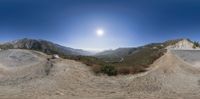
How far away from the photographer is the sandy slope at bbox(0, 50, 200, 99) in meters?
25.9

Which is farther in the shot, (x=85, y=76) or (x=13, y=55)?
(x=13, y=55)

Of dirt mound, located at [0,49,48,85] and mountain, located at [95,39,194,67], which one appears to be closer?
dirt mound, located at [0,49,48,85]

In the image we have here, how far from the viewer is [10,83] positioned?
30.3m

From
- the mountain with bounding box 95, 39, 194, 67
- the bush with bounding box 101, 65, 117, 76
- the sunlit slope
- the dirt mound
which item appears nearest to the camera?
the dirt mound

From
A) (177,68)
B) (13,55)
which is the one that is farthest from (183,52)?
(13,55)

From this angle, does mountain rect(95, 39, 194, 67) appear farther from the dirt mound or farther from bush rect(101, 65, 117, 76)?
the dirt mound

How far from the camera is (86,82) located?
30.7 meters

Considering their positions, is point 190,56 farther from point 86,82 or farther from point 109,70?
point 86,82

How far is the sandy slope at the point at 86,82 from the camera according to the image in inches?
1018

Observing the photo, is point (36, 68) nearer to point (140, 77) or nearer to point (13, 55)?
point (13, 55)

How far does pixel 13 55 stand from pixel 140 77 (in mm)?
19810

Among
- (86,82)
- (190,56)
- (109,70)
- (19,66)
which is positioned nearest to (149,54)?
(190,56)

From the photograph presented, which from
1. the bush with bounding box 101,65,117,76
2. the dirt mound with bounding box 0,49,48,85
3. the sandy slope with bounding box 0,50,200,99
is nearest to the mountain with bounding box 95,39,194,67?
the sandy slope with bounding box 0,50,200,99

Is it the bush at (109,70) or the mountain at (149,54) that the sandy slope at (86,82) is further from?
the mountain at (149,54)
